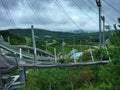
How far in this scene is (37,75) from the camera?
114 feet

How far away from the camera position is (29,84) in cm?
3381

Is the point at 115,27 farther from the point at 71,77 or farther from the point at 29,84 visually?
the point at 71,77

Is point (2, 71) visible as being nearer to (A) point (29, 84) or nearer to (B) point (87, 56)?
(A) point (29, 84)

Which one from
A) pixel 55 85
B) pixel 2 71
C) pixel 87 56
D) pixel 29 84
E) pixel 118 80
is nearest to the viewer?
pixel 118 80

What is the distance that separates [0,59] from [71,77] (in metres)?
22.2

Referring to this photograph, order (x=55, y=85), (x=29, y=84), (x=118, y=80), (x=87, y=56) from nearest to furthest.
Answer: (x=118, y=80) < (x=29, y=84) < (x=55, y=85) < (x=87, y=56)

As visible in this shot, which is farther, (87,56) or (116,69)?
(87,56)

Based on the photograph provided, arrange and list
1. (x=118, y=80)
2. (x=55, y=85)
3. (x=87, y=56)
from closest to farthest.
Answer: (x=118, y=80) < (x=55, y=85) < (x=87, y=56)

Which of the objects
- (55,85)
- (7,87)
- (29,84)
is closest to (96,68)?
(55,85)

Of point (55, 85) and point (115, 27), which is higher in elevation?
point (115, 27)

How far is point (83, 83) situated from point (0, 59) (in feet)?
72.7

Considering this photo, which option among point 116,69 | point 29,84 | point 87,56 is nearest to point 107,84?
point 116,69

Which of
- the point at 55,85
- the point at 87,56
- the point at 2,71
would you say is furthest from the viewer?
the point at 87,56

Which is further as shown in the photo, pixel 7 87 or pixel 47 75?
pixel 47 75
